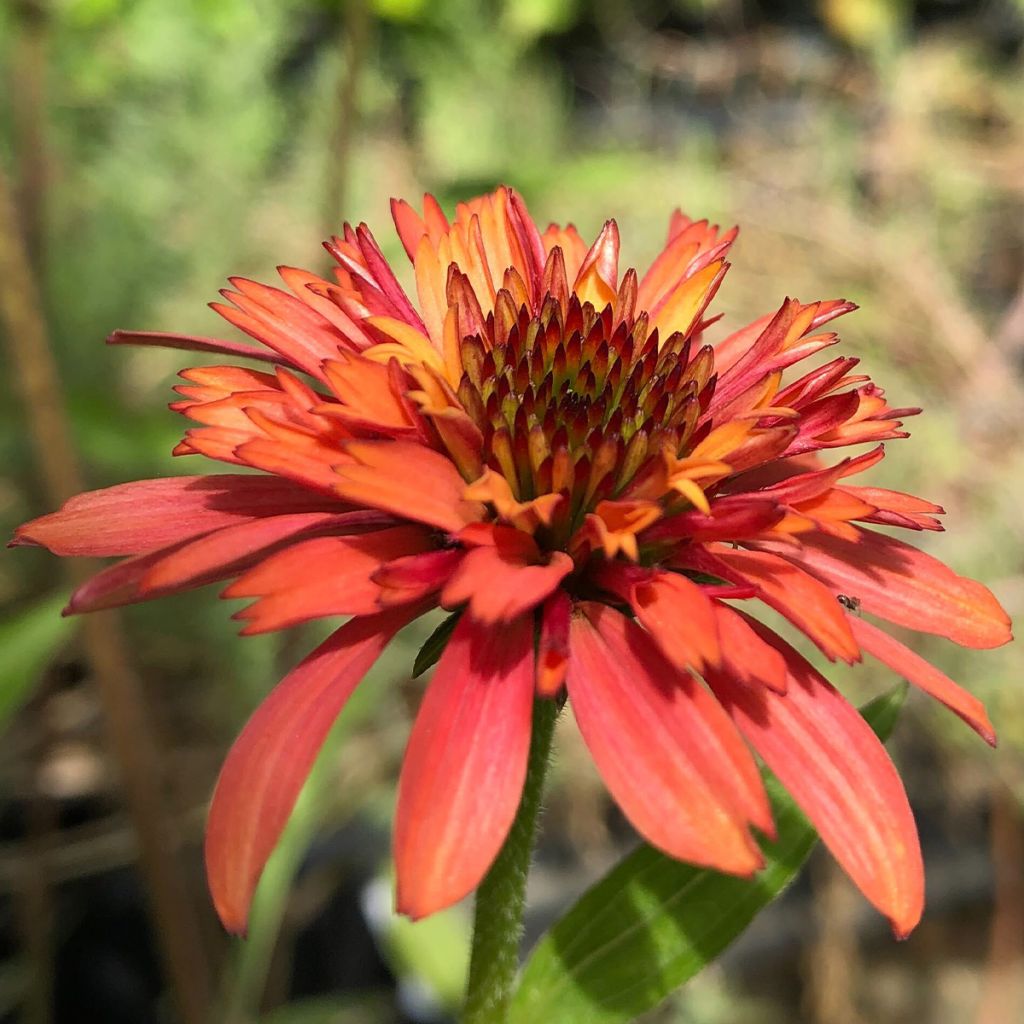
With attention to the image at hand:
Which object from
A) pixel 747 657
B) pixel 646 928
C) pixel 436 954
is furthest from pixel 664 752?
pixel 436 954

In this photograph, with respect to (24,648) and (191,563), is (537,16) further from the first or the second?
(191,563)

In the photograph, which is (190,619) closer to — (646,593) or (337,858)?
(337,858)

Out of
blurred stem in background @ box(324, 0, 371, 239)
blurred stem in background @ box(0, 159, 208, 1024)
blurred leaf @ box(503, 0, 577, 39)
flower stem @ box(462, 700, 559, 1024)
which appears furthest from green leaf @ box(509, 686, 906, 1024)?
blurred leaf @ box(503, 0, 577, 39)

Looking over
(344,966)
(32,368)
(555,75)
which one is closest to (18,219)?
(32,368)

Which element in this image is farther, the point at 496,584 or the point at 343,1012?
the point at 343,1012

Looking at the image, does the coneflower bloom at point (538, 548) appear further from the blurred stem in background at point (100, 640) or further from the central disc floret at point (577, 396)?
the blurred stem in background at point (100, 640)

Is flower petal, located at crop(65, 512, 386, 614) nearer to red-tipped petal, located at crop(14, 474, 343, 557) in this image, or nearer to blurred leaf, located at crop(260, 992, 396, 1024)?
red-tipped petal, located at crop(14, 474, 343, 557)
